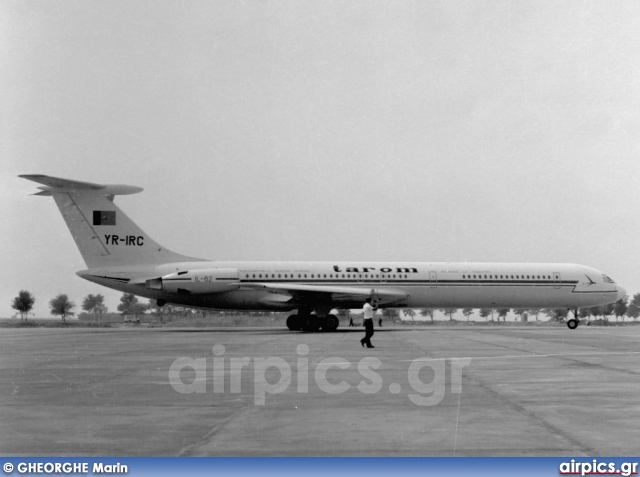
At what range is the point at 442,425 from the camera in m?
7.04

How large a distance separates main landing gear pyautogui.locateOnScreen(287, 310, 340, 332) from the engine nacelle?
3.16 m

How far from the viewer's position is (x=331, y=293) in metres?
31.1

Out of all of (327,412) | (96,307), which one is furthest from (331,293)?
(96,307)

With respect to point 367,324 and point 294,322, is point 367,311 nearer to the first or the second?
point 367,324

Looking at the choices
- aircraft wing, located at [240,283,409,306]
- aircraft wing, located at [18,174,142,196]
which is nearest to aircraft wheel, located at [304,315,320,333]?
aircraft wing, located at [240,283,409,306]

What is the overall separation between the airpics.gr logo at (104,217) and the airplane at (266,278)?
0.04m

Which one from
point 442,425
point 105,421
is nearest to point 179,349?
point 105,421

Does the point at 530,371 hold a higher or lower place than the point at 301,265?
lower

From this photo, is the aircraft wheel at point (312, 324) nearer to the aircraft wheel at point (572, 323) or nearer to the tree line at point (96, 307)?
the aircraft wheel at point (572, 323)

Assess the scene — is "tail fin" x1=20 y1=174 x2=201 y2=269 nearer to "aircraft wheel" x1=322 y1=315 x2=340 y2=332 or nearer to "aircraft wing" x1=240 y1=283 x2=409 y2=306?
"aircraft wing" x1=240 y1=283 x2=409 y2=306

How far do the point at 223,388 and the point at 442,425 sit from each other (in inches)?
156

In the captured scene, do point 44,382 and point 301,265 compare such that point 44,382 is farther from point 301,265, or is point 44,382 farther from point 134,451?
point 301,265

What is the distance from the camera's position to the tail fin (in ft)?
102

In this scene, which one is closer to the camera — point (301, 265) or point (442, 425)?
point (442, 425)
